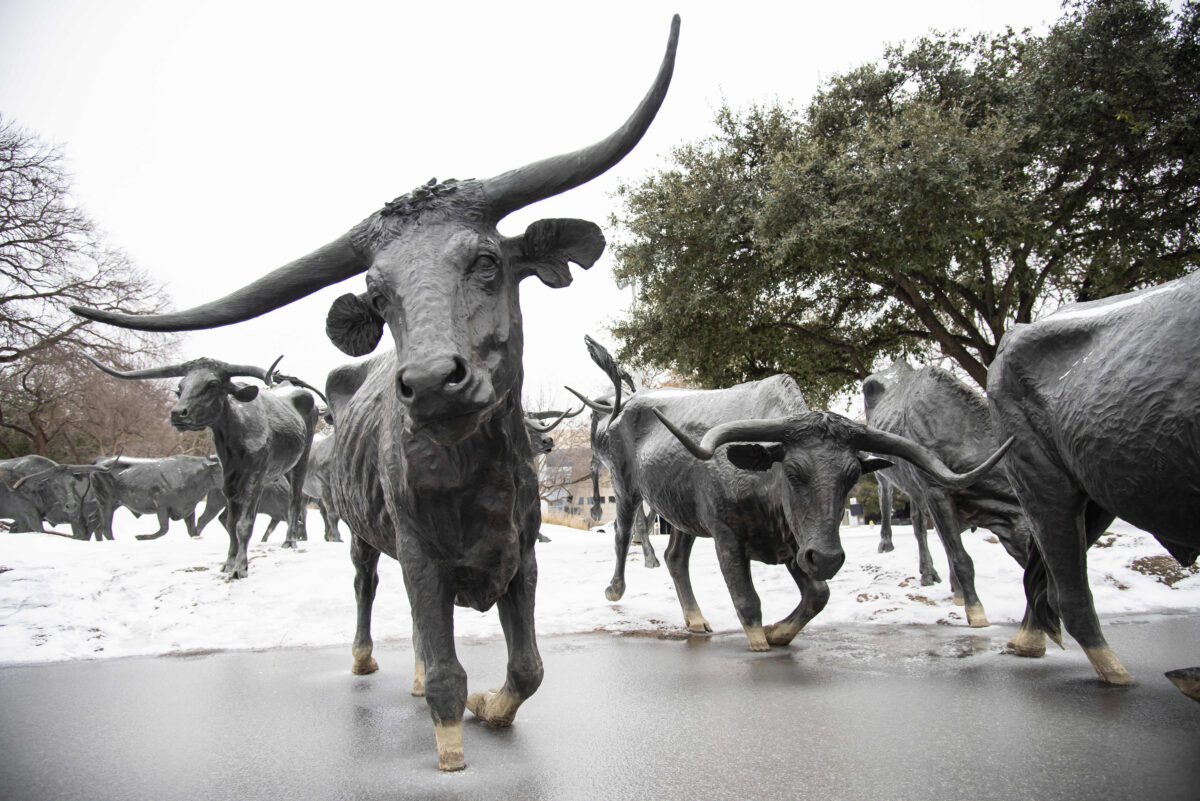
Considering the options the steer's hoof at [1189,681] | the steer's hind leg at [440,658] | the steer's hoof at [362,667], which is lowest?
the steer's hoof at [362,667]

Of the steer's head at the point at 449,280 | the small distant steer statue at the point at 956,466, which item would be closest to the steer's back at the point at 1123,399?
the small distant steer statue at the point at 956,466

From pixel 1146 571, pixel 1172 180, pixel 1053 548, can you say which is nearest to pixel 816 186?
pixel 1172 180

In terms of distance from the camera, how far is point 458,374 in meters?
2.81

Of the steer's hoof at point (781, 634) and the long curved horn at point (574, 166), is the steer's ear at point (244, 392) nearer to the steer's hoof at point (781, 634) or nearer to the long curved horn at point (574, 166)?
the steer's hoof at point (781, 634)

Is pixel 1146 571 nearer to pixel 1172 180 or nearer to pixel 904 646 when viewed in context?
pixel 904 646

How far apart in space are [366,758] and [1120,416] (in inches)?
155

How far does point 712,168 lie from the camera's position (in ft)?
60.0

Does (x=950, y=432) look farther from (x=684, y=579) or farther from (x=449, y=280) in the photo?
(x=449, y=280)

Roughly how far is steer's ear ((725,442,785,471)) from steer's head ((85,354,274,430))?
21.0 ft

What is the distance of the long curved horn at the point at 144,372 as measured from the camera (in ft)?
18.8

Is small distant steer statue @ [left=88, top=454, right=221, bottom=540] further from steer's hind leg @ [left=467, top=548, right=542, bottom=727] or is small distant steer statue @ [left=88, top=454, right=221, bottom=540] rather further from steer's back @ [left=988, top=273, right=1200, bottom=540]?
steer's back @ [left=988, top=273, right=1200, bottom=540]

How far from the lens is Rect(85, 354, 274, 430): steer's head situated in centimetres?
903

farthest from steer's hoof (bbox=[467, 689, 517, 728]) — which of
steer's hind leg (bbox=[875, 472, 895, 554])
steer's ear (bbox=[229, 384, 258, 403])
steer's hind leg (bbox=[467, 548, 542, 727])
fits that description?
steer's hind leg (bbox=[875, 472, 895, 554])

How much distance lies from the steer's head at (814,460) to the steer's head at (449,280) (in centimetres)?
222
